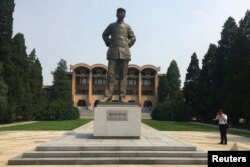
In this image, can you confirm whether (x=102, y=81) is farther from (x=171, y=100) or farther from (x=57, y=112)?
(x=57, y=112)

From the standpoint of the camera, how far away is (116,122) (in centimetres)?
1293

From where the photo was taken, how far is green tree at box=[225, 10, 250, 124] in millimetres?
32594

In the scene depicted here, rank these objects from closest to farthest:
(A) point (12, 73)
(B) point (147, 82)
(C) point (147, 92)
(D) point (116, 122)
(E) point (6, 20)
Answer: (D) point (116, 122)
(E) point (6, 20)
(A) point (12, 73)
(B) point (147, 82)
(C) point (147, 92)

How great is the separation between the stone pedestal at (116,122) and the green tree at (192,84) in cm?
3634

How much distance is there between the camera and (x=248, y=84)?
32281mm

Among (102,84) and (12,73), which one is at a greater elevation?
(102,84)

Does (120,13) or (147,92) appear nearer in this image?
(120,13)

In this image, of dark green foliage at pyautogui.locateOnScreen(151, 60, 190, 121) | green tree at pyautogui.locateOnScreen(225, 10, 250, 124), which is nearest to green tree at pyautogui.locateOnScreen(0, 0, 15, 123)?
green tree at pyautogui.locateOnScreen(225, 10, 250, 124)

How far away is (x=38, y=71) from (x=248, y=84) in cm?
2883

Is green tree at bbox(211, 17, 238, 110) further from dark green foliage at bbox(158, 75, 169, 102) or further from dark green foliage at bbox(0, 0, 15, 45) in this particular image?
dark green foliage at bbox(158, 75, 169, 102)

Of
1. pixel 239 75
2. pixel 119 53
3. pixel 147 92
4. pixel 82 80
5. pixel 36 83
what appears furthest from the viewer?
pixel 147 92

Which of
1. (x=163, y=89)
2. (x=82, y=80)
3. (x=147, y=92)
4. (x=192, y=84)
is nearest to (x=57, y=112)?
(x=192, y=84)

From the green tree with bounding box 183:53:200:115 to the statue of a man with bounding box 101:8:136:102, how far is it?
116ft

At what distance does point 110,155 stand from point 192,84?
141 ft
